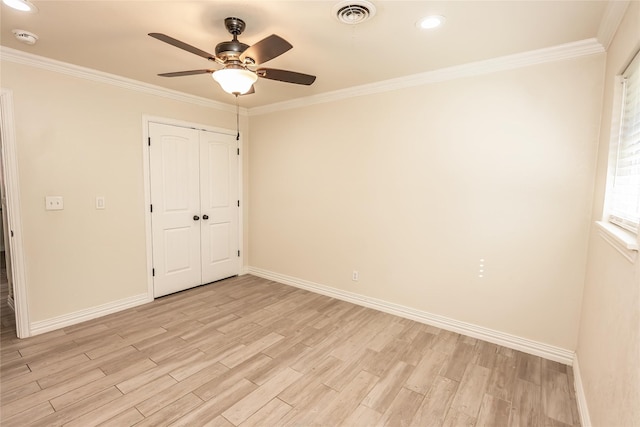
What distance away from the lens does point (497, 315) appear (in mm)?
2791

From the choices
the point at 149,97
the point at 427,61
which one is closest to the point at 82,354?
the point at 149,97

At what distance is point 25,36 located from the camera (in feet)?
7.56

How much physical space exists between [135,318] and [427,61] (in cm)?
383

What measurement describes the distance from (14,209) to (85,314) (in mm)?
1205

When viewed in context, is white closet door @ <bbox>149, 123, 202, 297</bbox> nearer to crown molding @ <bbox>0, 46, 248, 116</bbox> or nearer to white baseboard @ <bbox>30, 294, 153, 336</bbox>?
white baseboard @ <bbox>30, 294, 153, 336</bbox>

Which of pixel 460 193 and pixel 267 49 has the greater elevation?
pixel 267 49

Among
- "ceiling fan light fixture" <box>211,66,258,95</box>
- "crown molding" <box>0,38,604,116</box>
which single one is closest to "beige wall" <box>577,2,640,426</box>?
"crown molding" <box>0,38,604,116</box>

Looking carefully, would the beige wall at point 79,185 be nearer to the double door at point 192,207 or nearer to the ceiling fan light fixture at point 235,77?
the double door at point 192,207

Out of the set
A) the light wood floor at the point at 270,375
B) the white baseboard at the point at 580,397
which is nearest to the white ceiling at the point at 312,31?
the white baseboard at the point at 580,397

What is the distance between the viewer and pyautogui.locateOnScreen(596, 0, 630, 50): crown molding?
175 cm

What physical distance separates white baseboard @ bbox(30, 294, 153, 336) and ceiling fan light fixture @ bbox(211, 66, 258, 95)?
2808 mm

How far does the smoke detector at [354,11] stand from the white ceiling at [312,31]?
0.14 ft

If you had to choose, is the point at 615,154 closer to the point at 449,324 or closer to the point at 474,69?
the point at 474,69

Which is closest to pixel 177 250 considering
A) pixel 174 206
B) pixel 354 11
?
pixel 174 206
